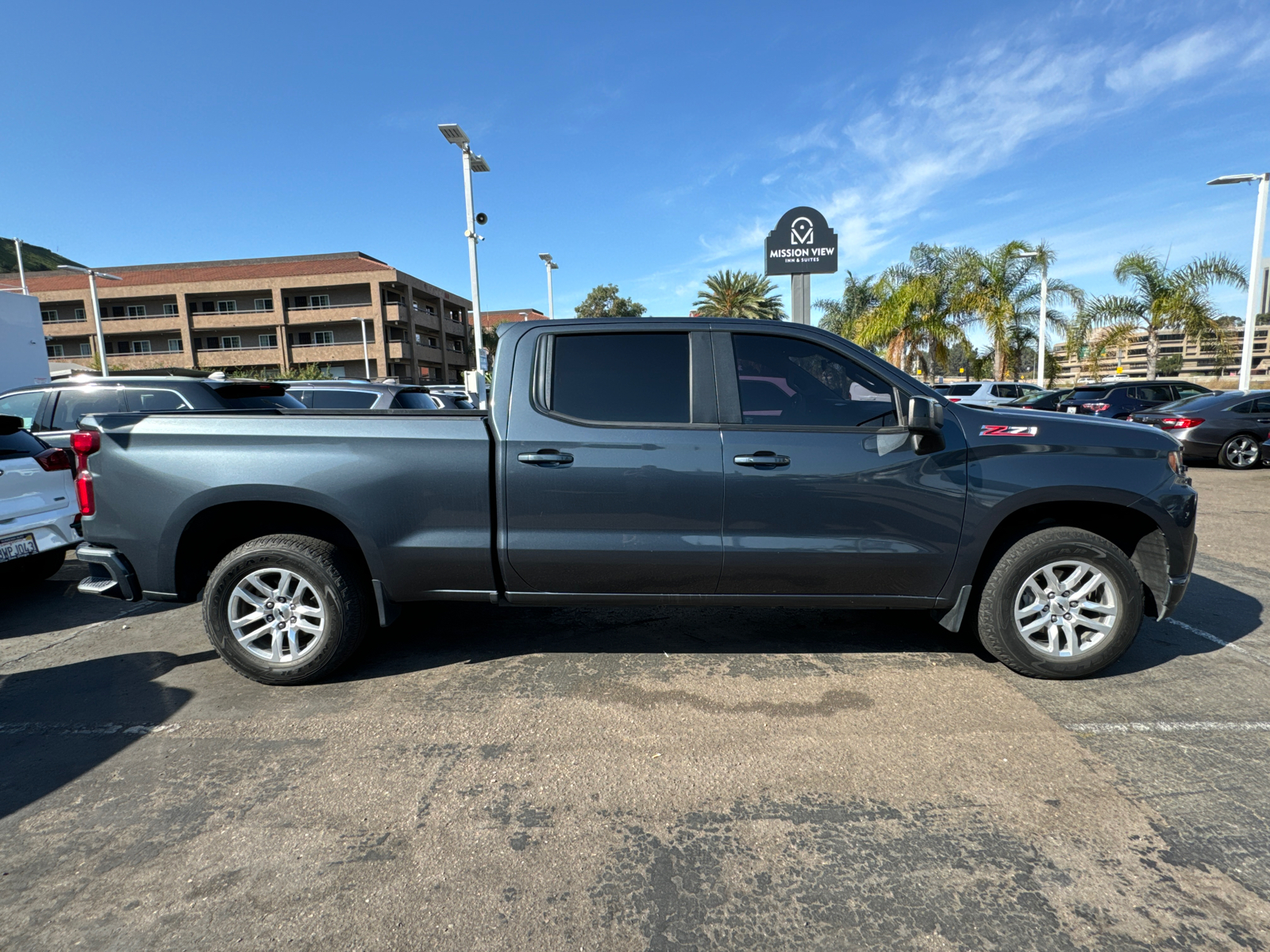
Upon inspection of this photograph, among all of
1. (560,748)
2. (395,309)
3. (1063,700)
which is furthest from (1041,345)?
(395,309)

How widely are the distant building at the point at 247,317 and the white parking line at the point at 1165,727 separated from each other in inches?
2022

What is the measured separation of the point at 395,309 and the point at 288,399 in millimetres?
46795

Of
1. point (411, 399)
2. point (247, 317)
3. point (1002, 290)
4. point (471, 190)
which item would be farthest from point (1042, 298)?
point (247, 317)

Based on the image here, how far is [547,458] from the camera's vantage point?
349 cm

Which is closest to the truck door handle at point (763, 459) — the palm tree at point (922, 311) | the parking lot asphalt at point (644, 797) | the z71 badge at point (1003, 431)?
the z71 badge at point (1003, 431)

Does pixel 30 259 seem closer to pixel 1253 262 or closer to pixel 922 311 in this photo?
pixel 922 311

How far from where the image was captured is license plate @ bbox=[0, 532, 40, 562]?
4.93 m

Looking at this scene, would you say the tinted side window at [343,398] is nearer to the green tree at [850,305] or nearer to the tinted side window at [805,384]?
the tinted side window at [805,384]

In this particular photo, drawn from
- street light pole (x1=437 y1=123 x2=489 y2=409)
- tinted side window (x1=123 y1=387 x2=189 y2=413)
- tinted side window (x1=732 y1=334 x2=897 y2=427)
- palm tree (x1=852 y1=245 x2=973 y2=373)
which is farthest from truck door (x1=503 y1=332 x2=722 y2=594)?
palm tree (x1=852 y1=245 x2=973 y2=373)

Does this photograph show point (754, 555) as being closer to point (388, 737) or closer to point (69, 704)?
point (388, 737)

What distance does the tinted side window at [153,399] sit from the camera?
6785 mm

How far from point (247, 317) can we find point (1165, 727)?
188 ft

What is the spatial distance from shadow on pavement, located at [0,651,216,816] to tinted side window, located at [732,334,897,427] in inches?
136

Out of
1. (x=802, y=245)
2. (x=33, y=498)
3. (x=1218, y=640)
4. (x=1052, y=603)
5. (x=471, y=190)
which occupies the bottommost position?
(x=1218, y=640)
